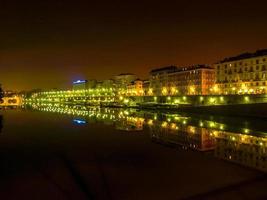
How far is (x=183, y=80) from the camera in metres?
89.7

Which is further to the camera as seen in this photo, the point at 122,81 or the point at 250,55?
the point at 122,81

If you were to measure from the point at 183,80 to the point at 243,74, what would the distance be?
2428cm

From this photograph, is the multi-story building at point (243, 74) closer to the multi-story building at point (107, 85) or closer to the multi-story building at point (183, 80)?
the multi-story building at point (183, 80)

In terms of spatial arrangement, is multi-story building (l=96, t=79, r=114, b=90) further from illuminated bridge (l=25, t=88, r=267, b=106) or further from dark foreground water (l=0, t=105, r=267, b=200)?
dark foreground water (l=0, t=105, r=267, b=200)

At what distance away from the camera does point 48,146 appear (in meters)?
20.9

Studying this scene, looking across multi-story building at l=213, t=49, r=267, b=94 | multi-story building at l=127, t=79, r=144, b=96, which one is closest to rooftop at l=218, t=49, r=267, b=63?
multi-story building at l=213, t=49, r=267, b=94

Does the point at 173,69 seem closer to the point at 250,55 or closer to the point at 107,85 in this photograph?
the point at 250,55

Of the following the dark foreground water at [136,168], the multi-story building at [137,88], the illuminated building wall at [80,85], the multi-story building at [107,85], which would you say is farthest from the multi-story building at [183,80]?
the illuminated building wall at [80,85]

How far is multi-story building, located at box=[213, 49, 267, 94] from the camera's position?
62562mm

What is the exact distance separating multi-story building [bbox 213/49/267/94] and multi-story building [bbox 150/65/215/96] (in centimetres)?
626

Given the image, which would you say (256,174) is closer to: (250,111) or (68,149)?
(68,149)

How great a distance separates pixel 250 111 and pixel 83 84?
134 meters

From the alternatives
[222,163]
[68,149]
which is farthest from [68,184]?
[68,149]

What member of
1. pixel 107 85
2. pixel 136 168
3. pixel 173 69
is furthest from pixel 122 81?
pixel 136 168
